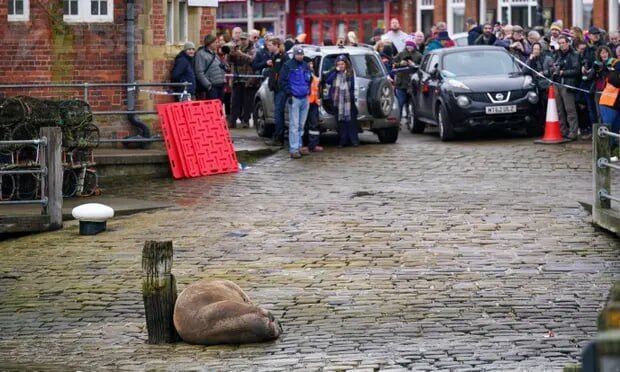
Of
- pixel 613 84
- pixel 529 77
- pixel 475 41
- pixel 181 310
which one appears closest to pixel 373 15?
pixel 475 41

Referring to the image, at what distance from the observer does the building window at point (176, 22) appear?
Answer: 2312 cm

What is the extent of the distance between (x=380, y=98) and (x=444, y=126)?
1.62 meters

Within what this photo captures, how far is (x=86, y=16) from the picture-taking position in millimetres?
21547

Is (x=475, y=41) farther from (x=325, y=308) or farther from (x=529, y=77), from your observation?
(x=325, y=308)

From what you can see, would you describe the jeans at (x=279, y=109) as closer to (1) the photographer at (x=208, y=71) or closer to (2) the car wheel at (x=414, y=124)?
(1) the photographer at (x=208, y=71)

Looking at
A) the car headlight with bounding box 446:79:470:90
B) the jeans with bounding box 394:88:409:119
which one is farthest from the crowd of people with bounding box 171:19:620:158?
the jeans with bounding box 394:88:409:119

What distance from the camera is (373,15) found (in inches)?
2041

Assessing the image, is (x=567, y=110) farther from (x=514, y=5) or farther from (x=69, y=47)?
(x=514, y=5)

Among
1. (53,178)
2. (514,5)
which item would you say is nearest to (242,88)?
(53,178)

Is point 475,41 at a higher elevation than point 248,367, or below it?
higher

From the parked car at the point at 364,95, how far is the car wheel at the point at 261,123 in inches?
0.7

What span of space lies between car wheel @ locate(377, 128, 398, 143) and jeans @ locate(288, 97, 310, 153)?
2361 mm

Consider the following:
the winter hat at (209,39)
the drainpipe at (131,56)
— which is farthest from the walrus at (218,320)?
the winter hat at (209,39)

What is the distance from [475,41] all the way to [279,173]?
10370 millimetres
